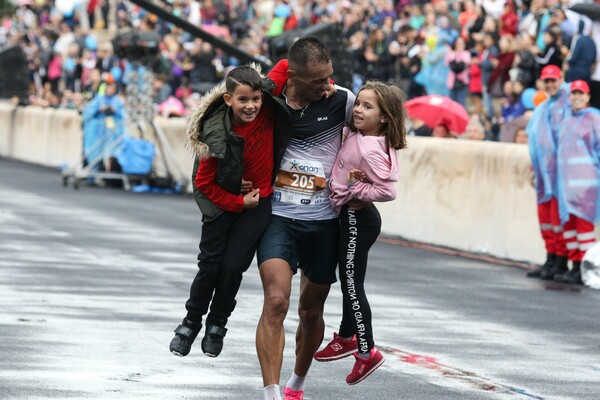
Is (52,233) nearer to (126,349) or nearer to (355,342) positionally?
(126,349)

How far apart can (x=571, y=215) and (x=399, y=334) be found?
15.5 feet

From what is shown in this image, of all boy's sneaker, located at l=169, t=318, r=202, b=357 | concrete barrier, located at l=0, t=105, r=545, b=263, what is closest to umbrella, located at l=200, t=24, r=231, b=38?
concrete barrier, located at l=0, t=105, r=545, b=263

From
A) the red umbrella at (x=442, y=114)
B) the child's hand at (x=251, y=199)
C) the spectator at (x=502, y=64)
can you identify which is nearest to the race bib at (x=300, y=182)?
the child's hand at (x=251, y=199)

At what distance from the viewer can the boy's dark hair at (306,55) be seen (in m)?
7.49

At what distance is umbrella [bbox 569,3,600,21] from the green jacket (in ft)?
38.3

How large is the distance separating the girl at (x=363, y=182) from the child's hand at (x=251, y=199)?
417mm

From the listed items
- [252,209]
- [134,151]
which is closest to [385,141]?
[252,209]

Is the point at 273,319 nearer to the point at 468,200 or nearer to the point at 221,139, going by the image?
the point at 221,139

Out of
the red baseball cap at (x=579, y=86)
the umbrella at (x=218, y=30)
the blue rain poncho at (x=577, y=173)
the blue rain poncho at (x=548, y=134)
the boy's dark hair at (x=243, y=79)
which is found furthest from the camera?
the umbrella at (x=218, y=30)

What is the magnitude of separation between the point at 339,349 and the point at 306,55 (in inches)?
62.9

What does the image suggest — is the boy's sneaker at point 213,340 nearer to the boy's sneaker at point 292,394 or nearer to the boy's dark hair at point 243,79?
the boy's sneaker at point 292,394

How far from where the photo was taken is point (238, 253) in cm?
750

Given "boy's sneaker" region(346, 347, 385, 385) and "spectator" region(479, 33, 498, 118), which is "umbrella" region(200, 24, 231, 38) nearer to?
"spectator" region(479, 33, 498, 118)

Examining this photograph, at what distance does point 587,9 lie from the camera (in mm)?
18672
